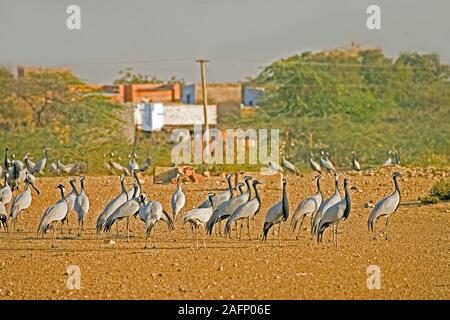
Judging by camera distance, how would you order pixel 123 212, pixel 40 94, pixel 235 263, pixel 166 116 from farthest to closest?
pixel 40 94, pixel 166 116, pixel 123 212, pixel 235 263

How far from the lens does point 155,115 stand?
136 ft

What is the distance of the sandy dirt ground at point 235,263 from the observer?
10.4m

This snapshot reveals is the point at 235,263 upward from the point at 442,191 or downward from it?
downward

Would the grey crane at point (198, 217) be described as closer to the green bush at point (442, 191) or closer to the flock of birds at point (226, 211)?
the flock of birds at point (226, 211)

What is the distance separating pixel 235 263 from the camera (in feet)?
39.9

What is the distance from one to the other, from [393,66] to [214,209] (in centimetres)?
4102

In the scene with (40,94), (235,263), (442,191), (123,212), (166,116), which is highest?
(40,94)

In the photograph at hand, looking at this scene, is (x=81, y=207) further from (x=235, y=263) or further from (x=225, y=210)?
(x=235, y=263)

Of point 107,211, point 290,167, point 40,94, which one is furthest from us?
point 40,94

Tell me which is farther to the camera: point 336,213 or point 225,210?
point 225,210

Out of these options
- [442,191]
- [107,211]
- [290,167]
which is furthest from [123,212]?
[290,167]

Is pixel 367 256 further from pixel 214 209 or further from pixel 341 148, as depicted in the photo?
pixel 341 148

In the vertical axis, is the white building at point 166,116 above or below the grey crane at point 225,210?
above

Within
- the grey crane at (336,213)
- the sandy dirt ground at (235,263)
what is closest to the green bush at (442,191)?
the sandy dirt ground at (235,263)
